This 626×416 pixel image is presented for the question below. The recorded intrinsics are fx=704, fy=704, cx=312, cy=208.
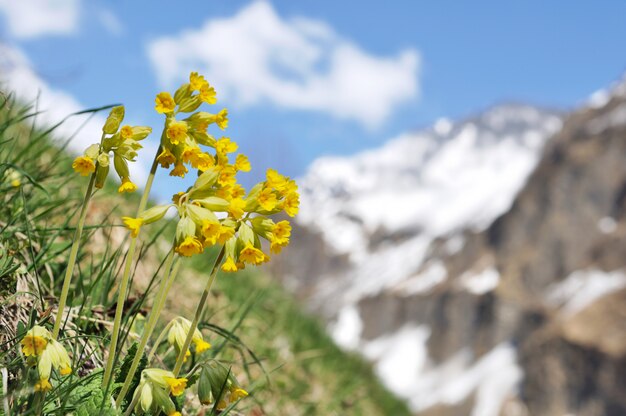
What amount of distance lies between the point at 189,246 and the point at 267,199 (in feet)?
0.95

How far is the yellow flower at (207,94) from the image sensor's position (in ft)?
6.99

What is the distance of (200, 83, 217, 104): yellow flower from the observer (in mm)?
2131

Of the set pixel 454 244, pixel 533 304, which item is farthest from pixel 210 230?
pixel 454 244

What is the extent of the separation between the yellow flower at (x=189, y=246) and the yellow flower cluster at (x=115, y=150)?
25 cm

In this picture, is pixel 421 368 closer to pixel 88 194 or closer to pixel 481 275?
pixel 481 275

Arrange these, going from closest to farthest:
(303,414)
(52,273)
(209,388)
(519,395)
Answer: (209,388) → (52,273) → (303,414) → (519,395)

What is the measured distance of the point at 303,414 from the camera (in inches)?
195

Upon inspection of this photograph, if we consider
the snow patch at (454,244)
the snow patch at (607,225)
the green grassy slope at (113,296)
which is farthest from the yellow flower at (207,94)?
the snow patch at (454,244)

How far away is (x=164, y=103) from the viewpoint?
204 centimetres

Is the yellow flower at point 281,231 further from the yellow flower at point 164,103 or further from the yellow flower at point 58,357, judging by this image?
the yellow flower at point 58,357

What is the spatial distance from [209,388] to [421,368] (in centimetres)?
12796

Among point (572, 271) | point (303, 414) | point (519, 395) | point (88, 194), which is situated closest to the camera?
point (88, 194)

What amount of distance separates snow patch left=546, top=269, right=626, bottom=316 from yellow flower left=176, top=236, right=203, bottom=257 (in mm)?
105234

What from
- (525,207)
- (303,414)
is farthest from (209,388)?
(525,207)
